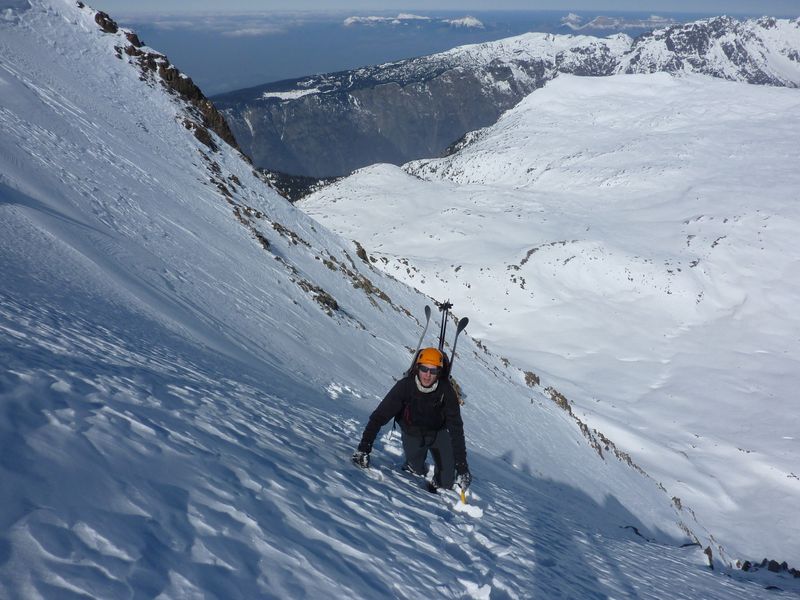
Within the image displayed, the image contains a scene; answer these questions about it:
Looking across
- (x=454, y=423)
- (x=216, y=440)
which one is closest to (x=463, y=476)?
(x=454, y=423)

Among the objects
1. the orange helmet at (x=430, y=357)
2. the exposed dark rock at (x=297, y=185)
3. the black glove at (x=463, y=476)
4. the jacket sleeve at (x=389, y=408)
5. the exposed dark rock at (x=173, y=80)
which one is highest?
the exposed dark rock at (x=297, y=185)

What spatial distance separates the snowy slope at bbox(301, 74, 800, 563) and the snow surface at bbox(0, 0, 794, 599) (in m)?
10.6

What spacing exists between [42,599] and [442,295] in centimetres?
4781

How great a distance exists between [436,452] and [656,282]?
5605 cm

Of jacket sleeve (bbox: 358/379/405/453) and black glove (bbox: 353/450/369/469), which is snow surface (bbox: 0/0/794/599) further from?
jacket sleeve (bbox: 358/379/405/453)

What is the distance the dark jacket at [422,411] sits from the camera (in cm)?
613

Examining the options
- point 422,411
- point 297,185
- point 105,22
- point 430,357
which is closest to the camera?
point 430,357

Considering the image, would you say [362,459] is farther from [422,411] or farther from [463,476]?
[463,476]

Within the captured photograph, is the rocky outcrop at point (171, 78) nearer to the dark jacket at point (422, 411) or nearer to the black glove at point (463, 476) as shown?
the dark jacket at point (422, 411)

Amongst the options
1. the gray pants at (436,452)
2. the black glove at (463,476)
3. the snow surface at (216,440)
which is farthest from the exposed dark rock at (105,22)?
the black glove at (463,476)

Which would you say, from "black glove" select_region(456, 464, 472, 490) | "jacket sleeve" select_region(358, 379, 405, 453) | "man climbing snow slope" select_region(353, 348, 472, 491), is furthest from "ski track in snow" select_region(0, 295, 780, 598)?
"jacket sleeve" select_region(358, 379, 405, 453)

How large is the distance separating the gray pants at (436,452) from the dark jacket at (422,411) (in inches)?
9.3

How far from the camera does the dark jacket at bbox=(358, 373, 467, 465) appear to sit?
6133 mm

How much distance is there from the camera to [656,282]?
2185 inches
